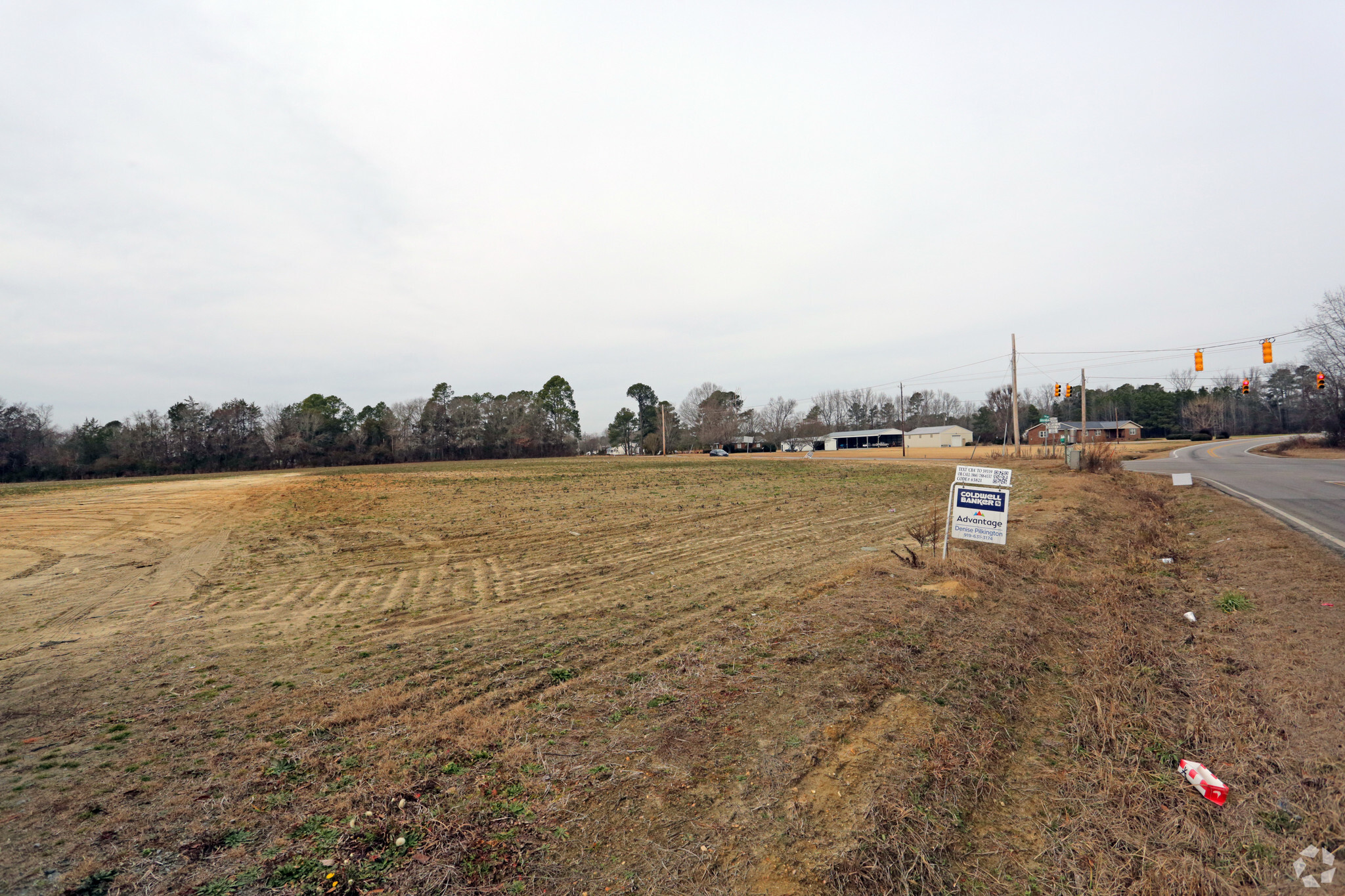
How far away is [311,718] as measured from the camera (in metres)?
4.91

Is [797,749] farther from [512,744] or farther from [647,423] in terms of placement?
[647,423]

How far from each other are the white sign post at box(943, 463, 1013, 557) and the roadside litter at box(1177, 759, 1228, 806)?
4406 mm

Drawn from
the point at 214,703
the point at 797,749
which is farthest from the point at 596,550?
the point at 797,749

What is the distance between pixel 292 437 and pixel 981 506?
81.4m

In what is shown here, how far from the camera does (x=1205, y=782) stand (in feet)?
13.0

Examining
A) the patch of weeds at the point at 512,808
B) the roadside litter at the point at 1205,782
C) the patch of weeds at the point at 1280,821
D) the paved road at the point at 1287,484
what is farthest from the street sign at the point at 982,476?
the patch of weeds at the point at 512,808

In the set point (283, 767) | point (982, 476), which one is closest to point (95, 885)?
point (283, 767)

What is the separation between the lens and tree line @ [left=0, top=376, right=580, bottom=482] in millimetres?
62250

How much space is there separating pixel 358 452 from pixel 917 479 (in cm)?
7094

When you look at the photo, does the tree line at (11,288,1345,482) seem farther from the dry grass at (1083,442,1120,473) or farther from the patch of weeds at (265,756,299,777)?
the patch of weeds at (265,756,299,777)

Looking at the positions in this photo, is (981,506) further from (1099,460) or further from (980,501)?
(1099,460)

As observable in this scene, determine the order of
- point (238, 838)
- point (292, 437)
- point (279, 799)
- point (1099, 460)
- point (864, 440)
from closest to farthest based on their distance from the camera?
point (238, 838) < point (279, 799) < point (1099, 460) < point (292, 437) < point (864, 440)

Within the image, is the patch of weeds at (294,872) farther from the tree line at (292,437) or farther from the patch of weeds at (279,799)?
the tree line at (292,437)

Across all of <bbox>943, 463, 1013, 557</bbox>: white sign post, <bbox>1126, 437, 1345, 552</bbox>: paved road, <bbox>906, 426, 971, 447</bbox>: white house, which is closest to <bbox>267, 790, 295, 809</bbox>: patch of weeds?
<bbox>943, 463, 1013, 557</bbox>: white sign post
